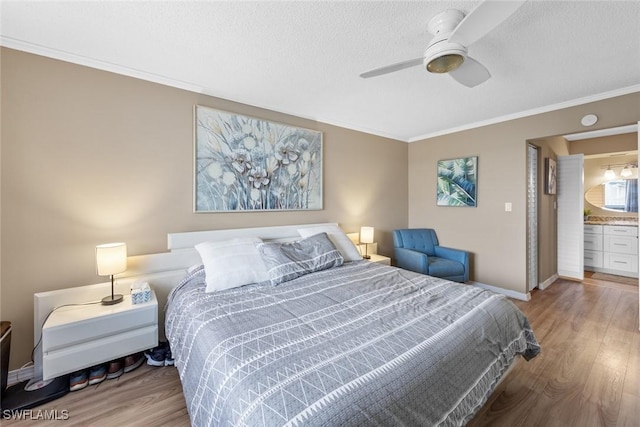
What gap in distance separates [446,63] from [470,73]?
11.7 inches

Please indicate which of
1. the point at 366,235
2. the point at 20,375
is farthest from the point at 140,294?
the point at 366,235

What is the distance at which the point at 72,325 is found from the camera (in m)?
1.67

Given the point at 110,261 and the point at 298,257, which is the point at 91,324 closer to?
the point at 110,261

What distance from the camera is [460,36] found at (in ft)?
4.75

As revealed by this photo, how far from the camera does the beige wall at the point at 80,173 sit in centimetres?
185

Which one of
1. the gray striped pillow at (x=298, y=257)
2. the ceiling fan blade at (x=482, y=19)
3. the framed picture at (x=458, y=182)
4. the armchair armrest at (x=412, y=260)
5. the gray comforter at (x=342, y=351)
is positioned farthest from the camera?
the framed picture at (x=458, y=182)

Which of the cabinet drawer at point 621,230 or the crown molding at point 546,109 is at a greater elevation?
the crown molding at point 546,109

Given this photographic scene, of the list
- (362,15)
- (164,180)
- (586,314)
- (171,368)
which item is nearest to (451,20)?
(362,15)

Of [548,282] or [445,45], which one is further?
[548,282]

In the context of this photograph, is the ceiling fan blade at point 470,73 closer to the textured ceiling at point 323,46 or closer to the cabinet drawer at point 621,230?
the textured ceiling at point 323,46

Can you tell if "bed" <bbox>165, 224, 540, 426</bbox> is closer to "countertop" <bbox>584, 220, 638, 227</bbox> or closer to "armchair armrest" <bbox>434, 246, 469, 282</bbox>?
"armchair armrest" <bbox>434, 246, 469, 282</bbox>

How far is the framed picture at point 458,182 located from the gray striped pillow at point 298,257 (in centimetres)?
235

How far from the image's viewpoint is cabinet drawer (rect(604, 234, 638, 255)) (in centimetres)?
419

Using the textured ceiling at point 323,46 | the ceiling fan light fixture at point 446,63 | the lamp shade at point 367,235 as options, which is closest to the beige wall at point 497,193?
the textured ceiling at point 323,46
